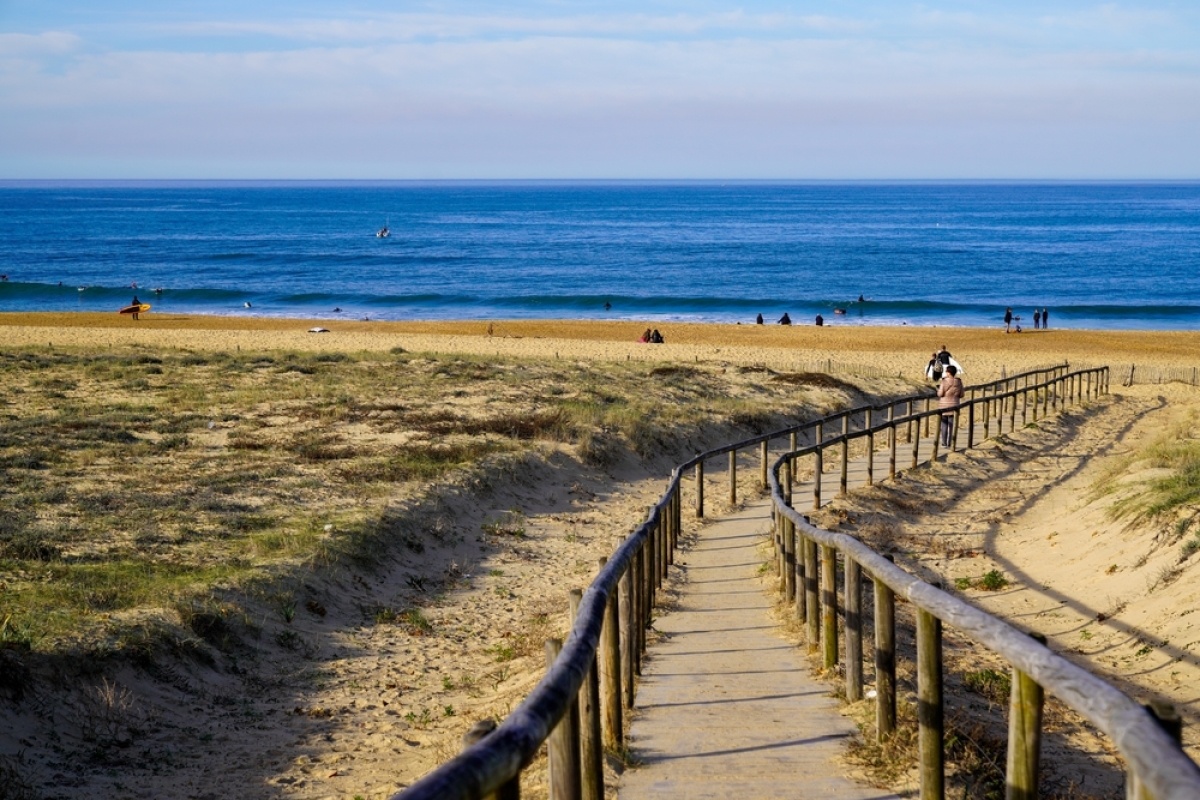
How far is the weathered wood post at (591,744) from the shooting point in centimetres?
471

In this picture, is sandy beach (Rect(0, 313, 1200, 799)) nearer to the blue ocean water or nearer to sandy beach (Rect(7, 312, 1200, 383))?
sandy beach (Rect(7, 312, 1200, 383))

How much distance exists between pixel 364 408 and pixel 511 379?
18.5ft

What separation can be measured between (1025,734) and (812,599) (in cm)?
417

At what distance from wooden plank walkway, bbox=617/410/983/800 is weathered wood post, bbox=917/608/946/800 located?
Result: 428 mm

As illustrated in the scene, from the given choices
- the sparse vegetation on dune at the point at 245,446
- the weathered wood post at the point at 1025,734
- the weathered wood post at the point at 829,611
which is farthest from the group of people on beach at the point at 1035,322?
the weathered wood post at the point at 1025,734

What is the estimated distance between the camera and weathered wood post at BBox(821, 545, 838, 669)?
7453mm

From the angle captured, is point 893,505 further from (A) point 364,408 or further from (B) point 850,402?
(B) point 850,402

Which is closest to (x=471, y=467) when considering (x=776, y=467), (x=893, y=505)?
(x=776, y=467)

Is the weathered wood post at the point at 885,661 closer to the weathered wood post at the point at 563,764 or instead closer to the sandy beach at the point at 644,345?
the weathered wood post at the point at 563,764

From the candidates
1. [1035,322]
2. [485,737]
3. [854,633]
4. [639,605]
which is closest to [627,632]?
[639,605]

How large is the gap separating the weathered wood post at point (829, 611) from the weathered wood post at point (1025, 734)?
316 centimetres

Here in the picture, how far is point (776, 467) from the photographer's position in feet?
47.2

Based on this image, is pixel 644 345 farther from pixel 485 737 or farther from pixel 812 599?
pixel 485 737

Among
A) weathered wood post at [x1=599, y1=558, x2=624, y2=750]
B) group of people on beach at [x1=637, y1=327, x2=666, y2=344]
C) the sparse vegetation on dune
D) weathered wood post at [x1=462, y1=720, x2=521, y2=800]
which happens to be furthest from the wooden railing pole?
group of people on beach at [x1=637, y1=327, x2=666, y2=344]
